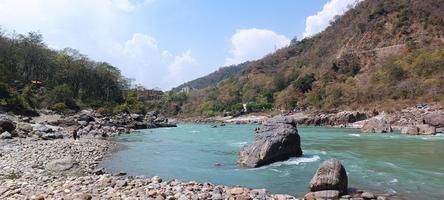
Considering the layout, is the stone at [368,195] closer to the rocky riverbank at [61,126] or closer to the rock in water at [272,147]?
the rock in water at [272,147]

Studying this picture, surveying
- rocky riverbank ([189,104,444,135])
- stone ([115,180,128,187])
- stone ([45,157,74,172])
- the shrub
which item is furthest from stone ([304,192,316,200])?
the shrub

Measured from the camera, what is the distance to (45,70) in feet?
309

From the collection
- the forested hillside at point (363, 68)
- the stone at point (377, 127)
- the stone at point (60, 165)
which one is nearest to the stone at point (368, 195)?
the stone at point (60, 165)

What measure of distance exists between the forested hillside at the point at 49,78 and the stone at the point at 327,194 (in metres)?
56.5

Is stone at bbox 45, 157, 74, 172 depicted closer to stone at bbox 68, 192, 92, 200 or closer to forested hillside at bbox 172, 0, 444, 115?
stone at bbox 68, 192, 92, 200

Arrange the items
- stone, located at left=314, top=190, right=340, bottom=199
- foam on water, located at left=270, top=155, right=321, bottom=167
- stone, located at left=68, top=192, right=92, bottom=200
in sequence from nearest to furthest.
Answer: stone, located at left=68, top=192, right=92, bottom=200
stone, located at left=314, top=190, right=340, bottom=199
foam on water, located at left=270, top=155, right=321, bottom=167

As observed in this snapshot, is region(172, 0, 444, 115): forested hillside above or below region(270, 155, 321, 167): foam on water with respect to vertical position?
above

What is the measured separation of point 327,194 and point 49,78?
90.1m

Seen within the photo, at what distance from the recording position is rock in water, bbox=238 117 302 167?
26.5 meters

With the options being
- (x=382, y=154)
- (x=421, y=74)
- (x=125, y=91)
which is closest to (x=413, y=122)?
(x=421, y=74)

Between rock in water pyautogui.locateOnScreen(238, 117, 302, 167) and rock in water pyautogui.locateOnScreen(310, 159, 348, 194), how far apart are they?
27.2 ft

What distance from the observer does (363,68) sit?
120 metres

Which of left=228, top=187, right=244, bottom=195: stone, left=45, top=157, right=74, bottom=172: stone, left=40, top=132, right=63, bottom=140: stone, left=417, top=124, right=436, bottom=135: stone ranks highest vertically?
left=417, top=124, right=436, bottom=135: stone

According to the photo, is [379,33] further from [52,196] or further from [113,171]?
[52,196]
